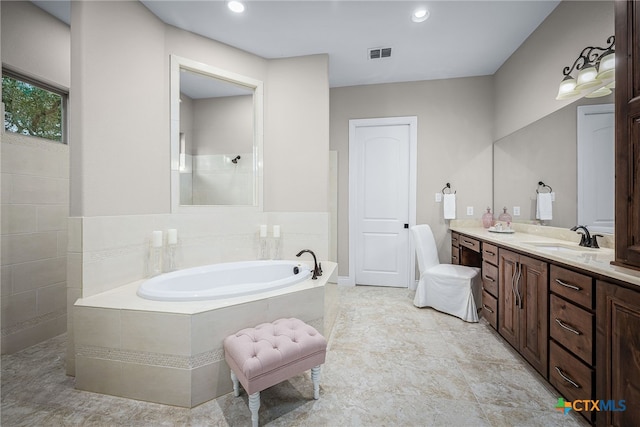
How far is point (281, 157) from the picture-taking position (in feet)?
9.78

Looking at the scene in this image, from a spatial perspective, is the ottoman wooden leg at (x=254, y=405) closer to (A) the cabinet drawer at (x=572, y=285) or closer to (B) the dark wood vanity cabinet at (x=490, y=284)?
(A) the cabinet drawer at (x=572, y=285)

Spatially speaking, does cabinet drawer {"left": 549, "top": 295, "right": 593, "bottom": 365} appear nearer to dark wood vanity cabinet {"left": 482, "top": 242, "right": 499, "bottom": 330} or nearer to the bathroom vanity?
the bathroom vanity

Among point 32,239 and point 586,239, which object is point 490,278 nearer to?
point 586,239

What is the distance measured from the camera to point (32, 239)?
2.10 meters

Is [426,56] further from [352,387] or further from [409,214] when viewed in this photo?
[352,387]

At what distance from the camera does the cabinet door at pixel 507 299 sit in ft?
6.55

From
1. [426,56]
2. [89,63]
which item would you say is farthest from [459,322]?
[89,63]

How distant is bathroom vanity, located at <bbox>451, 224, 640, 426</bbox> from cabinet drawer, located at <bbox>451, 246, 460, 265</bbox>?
989 millimetres

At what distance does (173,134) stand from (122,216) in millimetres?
857

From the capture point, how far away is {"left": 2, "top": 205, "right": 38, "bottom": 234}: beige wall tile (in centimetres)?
195

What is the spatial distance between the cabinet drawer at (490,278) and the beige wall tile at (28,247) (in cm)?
366

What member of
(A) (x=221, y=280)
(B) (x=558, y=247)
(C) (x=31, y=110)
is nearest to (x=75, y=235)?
(A) (x=221, y=280)

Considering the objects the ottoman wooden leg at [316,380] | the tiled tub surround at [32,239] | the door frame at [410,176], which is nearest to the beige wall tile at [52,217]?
the tiled tub surround at [32,239]

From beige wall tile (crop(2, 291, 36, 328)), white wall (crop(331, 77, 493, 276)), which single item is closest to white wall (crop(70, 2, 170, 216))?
beige wall tile (crop(2, 291, 36, 328))
